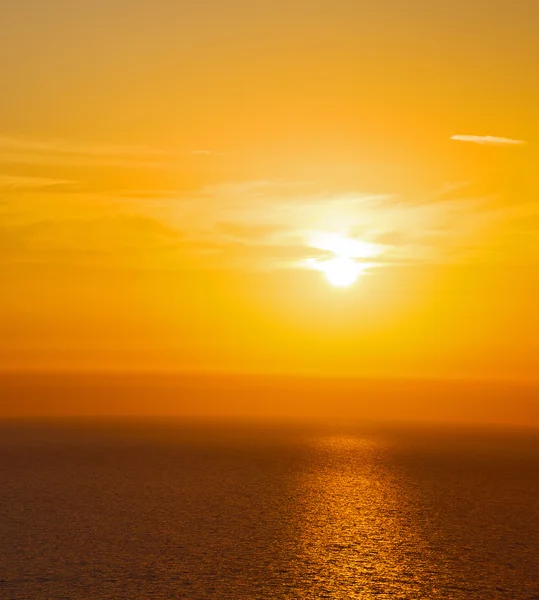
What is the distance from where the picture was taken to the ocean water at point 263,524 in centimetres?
3653

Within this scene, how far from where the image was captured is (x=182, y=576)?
37.4m

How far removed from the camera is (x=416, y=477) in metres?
77.4

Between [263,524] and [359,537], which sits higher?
[263,524]

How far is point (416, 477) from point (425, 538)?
30250 mm

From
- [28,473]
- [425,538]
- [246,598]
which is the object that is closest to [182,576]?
[246,598]

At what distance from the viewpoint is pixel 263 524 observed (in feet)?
165

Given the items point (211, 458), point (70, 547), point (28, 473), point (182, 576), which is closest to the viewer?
point (182, 576)

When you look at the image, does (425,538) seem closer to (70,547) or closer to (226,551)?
(226,551)

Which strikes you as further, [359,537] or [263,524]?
[263,524]

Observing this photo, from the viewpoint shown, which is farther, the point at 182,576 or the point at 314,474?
the point at 314,474

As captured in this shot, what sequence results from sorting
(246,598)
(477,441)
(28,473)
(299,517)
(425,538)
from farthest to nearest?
(477,441), (28,473), (299,517), (425,538), (246,598)

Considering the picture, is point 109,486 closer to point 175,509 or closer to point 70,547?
point 175,509

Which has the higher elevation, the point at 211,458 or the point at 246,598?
the point at 211,458

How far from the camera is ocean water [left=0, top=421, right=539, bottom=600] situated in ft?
120
